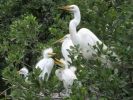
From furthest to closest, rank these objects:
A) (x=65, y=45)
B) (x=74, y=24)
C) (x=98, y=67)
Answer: (x=65, y=45) → (x=74, y=24) → (x=98, y=67)

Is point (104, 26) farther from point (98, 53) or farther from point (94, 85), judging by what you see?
point (94, 85)

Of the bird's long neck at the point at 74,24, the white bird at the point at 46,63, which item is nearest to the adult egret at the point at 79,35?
the bird's long neck at the point at 74,24

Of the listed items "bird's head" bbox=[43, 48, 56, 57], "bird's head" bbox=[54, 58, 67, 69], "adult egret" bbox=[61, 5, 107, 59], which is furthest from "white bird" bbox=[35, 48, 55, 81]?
"adult egret" bbox=[61, 5, 107, 59]

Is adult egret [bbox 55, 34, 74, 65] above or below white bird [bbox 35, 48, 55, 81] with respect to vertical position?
above

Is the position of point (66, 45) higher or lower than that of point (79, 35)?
lower

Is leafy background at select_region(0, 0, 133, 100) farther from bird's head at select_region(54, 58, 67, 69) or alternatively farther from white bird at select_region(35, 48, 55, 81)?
white bird at select_region(35, 48, 55, 81)

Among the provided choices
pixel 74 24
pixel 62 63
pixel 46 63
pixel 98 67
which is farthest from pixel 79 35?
pixel 98 67

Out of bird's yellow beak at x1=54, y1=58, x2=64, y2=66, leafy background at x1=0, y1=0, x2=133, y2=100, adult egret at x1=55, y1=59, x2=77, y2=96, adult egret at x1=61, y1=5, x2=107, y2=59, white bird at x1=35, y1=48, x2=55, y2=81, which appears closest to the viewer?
leafy background at x1=0, y1=0, x2=133, y2=100

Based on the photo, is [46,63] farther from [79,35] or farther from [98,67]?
[98,67]

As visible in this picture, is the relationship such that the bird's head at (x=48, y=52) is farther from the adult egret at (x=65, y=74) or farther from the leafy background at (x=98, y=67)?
the leafy background at (x=98, y=67)

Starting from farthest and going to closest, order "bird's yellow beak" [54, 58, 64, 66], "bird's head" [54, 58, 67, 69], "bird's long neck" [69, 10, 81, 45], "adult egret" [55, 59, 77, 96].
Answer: "bird's yellow beak" [54, 58, 64, 66] < "bird's head" [54, 58, 67, 69] < "bird's long neck" [69, 10, 81, 45] < "adult egret" [55, 59, 77, 96]

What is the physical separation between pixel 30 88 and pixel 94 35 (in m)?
1.45

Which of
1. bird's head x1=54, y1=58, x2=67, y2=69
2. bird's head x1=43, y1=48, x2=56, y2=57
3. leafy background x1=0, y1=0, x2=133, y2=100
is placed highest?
leafy background x1=0, y1=0, x2=133, y2=100

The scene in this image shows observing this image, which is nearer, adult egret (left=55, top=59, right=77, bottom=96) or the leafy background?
the leafy background
